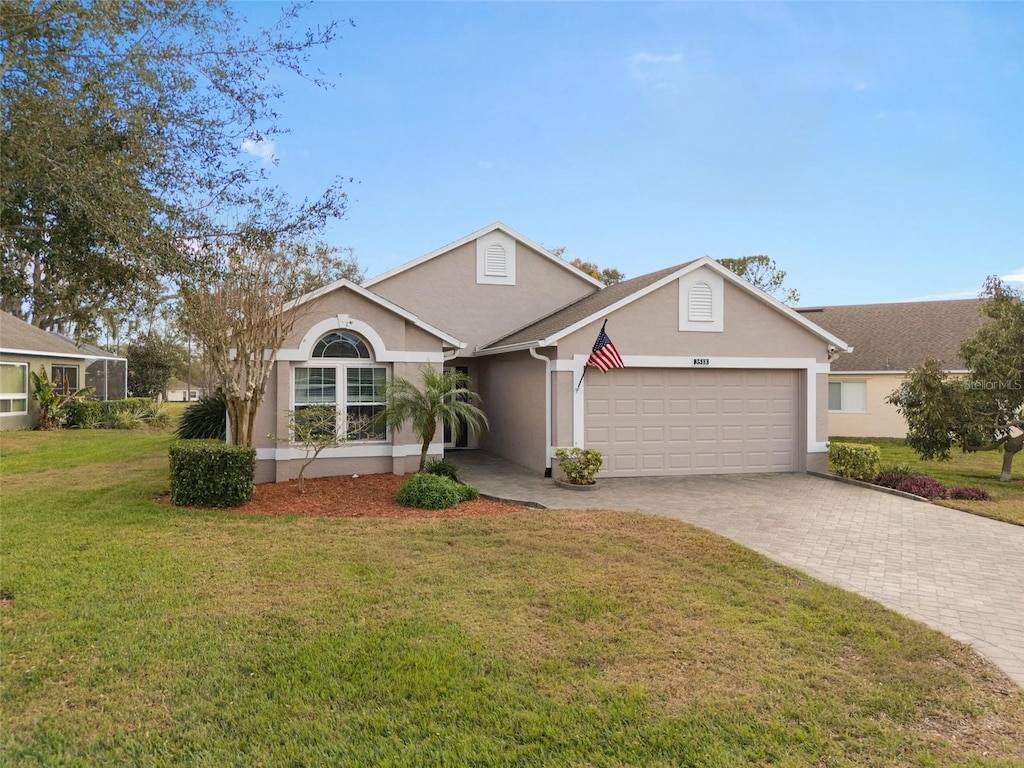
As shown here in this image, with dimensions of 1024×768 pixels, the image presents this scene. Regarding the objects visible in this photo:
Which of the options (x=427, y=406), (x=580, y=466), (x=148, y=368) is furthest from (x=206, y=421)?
(x=148, y=368)

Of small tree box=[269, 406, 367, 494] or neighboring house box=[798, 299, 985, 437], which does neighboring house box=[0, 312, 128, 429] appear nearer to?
small tree box=[269, 406, 367, 494]

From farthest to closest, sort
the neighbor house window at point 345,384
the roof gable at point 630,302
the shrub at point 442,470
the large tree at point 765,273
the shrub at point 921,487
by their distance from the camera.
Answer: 1. the large tree at point 765,273
2. the roof gable at point 630,302
3. the neighbor house window at point 345,384
4. the shrub at point 442,470
5. the shrub at point 921,487

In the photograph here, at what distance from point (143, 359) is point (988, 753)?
45632 mm

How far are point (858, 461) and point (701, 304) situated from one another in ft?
15.4

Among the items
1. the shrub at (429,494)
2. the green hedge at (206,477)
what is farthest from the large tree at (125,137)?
the shrub at (429,494)

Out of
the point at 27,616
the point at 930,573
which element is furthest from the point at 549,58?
the point at 27,616

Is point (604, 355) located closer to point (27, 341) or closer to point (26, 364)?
point (26, 364)

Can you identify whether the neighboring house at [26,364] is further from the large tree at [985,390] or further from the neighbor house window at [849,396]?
the neighbor house window at [849,396]

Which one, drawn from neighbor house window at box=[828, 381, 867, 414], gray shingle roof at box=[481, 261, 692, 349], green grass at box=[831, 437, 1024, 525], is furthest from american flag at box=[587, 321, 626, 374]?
neighbor house window at box=[828, 381, 867, 414]

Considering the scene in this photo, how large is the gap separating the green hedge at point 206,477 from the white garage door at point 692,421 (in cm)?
696

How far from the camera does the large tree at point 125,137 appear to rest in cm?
636

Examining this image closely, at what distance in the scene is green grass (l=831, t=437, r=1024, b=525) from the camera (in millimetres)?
10781

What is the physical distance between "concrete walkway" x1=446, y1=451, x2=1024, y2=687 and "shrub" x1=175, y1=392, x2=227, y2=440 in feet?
19.7

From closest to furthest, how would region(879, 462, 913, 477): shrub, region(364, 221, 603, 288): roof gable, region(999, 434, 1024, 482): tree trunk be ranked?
1. region(879, 462, 913, 477): shrub
2. region(999, 434, 1024, 482): tree trunk
3. region(364, 221, 603, 288): roof gable
